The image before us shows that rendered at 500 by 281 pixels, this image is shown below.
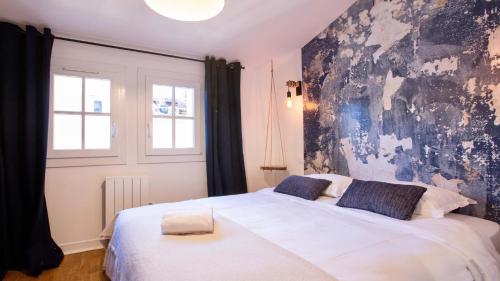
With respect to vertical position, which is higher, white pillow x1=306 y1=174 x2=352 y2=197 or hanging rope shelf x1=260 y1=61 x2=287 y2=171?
hanging rope shelf x1=260 y1=61 x2=287 y2=171

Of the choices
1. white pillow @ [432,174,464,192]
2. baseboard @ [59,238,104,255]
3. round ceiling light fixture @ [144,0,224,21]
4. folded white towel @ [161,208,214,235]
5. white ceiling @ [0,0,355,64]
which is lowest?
baseboard @ [59,238,104,255]

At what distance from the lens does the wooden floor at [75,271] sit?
232 cm

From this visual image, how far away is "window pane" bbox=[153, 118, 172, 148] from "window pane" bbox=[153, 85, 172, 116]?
94mm

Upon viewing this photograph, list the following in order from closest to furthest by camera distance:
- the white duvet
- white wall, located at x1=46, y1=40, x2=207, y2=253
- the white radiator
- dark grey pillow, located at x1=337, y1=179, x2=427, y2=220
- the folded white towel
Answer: the white duvet → the folded white towel → dark grey pillow, located at x1=337, y1=179, x2=427, y2=220 → white wall, located at x1=46, y1=40, x2=207, y2=253 → the white radiator

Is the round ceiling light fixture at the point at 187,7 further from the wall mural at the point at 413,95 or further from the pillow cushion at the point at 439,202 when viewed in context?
the pillow cushion at the point at 439,202

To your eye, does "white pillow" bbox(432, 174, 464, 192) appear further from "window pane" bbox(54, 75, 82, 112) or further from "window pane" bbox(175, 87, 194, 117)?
"window pane" bbox(54, 75, 82, 112)

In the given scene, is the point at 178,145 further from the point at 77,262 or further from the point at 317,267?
the point at 317,267

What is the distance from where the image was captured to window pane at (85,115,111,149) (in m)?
2.91

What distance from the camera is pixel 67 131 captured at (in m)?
2.82

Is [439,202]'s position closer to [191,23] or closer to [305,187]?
[305,187]

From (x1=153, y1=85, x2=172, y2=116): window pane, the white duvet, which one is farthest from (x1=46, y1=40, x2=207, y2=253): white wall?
the white duvet

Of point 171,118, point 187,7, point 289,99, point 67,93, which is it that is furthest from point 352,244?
point 67,93

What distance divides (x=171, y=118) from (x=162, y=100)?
23cm

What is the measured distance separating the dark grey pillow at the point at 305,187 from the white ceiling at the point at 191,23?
1.61 m
